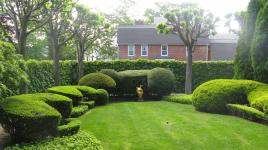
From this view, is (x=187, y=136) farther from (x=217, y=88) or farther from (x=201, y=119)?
(x=217, y=88)

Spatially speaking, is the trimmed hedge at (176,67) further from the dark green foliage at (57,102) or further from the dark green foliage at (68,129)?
the dark green foliage at (68,129)

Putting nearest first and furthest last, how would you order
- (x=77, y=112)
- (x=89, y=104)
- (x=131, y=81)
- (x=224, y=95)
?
(x=77, y=112), (x=224, y=95), (x=89, y=104), (x=131, y=81)

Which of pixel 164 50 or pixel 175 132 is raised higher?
pixel 164 50

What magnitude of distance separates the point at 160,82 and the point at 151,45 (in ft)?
82.0

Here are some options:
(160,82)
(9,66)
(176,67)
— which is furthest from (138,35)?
(9,66)

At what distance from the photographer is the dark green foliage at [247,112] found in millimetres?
11860

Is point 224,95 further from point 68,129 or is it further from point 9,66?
point 9,66

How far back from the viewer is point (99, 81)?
68.8 ft

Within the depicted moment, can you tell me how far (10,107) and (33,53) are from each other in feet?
133

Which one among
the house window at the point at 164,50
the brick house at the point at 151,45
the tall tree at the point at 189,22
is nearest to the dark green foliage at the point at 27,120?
the tall tree at the point at 189,22

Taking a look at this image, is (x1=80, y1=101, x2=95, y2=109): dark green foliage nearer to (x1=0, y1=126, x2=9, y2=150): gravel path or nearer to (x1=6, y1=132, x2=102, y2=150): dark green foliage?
(x1=0, y1=126, x2=9, y2=150): gravel path

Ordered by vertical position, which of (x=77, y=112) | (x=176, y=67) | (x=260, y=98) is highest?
(x=176, y=67)

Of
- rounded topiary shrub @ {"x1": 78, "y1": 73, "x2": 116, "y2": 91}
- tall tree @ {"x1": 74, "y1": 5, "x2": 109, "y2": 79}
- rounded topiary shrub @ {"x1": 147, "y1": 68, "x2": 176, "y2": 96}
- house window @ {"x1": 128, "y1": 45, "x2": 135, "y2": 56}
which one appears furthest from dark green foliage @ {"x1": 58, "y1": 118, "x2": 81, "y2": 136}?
house window @ {"x1": 128, "y1": 45, "x2": 135, "y2": 56}

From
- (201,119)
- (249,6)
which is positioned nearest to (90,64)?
(249,6)
